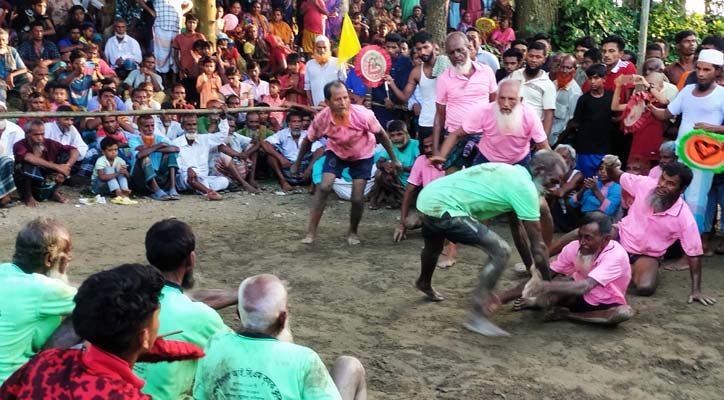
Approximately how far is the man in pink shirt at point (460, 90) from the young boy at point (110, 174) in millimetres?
3578

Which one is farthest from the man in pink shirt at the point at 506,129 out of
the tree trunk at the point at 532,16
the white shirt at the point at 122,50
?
the tree trunk at the point at 532,16

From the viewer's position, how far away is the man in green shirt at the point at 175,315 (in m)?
3.49

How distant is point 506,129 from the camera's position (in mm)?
7180

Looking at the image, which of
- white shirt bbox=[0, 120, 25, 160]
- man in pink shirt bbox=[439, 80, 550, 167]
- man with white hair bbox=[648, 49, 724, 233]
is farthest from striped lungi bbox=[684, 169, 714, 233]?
white shirt bbox=[0, 120, 25, 160]

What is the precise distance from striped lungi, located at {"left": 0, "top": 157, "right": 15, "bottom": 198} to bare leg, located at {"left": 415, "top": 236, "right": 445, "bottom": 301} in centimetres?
489

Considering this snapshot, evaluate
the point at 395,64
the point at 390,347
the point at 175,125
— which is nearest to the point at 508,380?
the point at 390,347

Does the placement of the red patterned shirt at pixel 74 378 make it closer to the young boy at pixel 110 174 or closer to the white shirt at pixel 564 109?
the white shirt at pixel 564 109

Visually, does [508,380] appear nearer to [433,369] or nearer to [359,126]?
[433,369]

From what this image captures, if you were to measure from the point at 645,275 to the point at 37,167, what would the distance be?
20.5 ft

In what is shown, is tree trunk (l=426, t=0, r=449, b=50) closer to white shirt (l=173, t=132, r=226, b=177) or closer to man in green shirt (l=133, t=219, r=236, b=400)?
white shirt (l=173, t=132, r=226, b=177)

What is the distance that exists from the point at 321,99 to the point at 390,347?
20.2ft

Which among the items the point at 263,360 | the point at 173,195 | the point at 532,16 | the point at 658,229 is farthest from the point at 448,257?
the point at 532,16

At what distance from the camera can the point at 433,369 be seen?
5.25 meters

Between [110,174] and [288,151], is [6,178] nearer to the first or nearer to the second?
[110,174]
